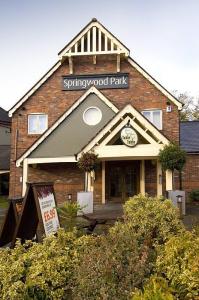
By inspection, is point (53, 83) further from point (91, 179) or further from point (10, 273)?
point (10, 273)

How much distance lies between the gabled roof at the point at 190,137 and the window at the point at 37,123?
411 inches

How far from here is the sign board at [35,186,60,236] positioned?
826 cm

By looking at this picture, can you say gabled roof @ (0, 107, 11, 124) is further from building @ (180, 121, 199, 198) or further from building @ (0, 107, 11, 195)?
building @ (180, 121, 199, 198)

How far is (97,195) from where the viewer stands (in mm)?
21297

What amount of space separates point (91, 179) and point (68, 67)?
8.47 metres

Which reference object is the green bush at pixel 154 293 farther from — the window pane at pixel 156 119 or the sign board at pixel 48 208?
the window pane at pixel 156 119

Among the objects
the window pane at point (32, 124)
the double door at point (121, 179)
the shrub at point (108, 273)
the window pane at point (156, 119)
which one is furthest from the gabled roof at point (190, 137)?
the shrub at point (108, 273)

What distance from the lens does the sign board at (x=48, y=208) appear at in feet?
27.1

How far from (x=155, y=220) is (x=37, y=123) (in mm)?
16091

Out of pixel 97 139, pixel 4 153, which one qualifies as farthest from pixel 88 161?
pixel 4 153

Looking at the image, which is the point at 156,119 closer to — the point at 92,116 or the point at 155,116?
the point at 155,116

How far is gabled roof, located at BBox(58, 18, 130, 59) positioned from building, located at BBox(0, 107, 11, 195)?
15638 mm

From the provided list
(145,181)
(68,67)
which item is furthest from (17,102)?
(145,181)

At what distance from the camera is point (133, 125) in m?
17.6
